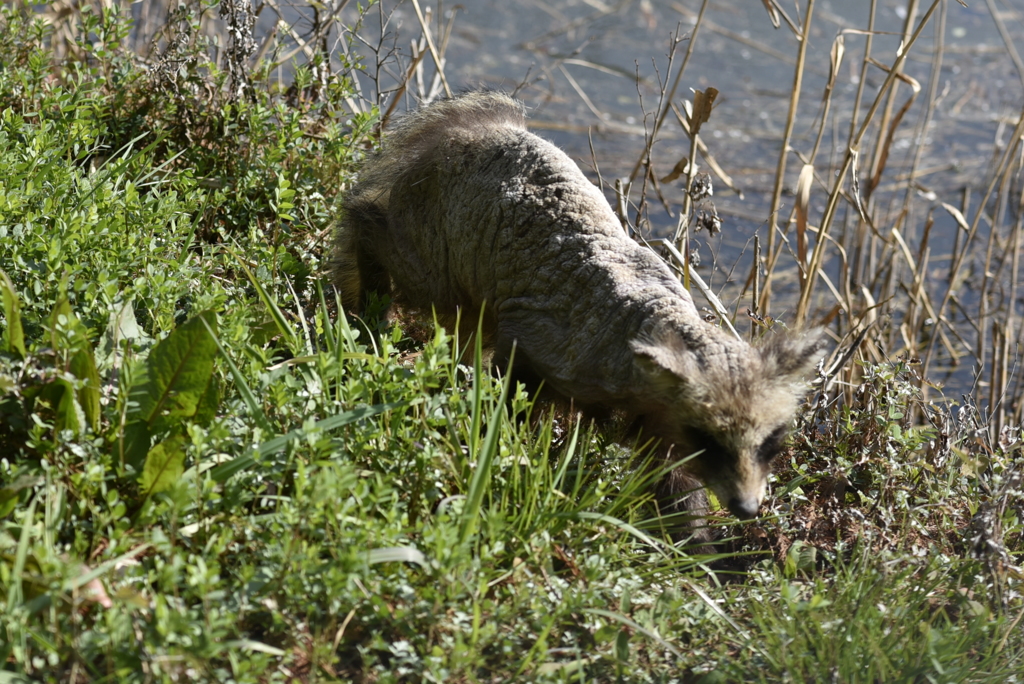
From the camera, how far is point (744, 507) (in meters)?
3.12

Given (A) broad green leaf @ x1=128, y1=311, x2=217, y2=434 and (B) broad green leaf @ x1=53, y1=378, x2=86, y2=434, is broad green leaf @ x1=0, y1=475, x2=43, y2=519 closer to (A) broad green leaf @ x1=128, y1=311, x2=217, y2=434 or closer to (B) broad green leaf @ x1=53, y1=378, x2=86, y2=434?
(B) broad green leaf @ x1=53, y1=378, x2=86, y2=434

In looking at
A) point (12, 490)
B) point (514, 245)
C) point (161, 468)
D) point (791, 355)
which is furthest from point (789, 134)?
point (12, 490)

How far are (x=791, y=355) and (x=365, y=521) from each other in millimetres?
1513

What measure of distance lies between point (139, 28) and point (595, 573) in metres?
5.14

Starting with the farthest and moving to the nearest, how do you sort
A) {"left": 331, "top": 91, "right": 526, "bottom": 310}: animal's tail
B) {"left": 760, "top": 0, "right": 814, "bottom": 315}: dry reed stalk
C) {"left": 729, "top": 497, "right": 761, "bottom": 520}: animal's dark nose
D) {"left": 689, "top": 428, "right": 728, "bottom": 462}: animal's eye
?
{"left": 760, "top": 0, "right": 814, "bottom": 315}: dry reed stalk → {"left": 331, "top": 91, "right": 526, "bottom": 310}: animal's tail → {"left": 689, "top": 428, "right": 728, "bottom": 462}: animal's eye → {"left": 729, "top": 497, "right": 761, "bottom": 520}: animal's dark nose

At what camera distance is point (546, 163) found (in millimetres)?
3900

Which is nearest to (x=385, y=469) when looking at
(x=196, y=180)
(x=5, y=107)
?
(x=196, y=180)

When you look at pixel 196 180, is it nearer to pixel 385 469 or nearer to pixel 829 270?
pixel 385 469

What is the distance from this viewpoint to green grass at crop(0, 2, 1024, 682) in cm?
239

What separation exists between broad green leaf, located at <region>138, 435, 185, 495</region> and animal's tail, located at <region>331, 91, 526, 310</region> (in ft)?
6.36

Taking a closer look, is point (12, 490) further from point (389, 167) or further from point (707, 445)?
point (389, 167)

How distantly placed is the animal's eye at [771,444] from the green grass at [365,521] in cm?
29

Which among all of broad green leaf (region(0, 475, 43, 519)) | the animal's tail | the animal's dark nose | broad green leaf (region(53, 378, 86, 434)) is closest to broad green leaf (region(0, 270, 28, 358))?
broad green leaf (region(53, 378, 86, 434))

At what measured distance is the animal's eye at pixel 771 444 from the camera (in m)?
3.24
